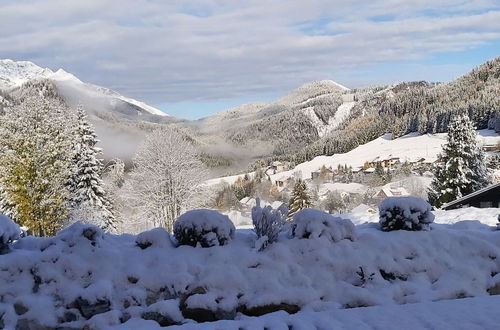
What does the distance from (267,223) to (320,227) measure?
883 mm

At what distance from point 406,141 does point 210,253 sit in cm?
13118

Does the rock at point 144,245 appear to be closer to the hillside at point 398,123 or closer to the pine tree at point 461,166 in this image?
the pine tree at point 461,166

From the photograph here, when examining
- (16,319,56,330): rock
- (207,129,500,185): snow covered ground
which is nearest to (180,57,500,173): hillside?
(207,129,500,185): snow covered ground

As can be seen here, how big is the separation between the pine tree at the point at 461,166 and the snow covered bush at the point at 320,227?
26336 mm

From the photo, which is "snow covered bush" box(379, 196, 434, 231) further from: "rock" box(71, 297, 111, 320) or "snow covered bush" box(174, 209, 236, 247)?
"rock" box(71, 297, 111, 320)

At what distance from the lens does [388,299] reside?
21.9 ft

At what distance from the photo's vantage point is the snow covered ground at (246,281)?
5941 mm

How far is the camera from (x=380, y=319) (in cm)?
595

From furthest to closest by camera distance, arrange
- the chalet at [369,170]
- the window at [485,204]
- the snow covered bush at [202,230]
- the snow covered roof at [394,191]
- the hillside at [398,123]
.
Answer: the hillside at [398,123], the chalet at [369,170], the snow covered roof at [394,191], the window at [485,204], the snow covered bush at [202,230]

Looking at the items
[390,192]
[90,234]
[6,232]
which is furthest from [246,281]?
[390,192]

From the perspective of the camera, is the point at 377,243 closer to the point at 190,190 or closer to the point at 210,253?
the point at 210,253

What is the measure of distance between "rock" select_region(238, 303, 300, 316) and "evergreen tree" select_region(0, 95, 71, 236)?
18980 mm

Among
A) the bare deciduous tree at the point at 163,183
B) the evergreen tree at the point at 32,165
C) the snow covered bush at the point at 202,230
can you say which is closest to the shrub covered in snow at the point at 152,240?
the snow covered bush at the point at 202,230

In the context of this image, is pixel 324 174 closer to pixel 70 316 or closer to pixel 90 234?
pixel 90 234
